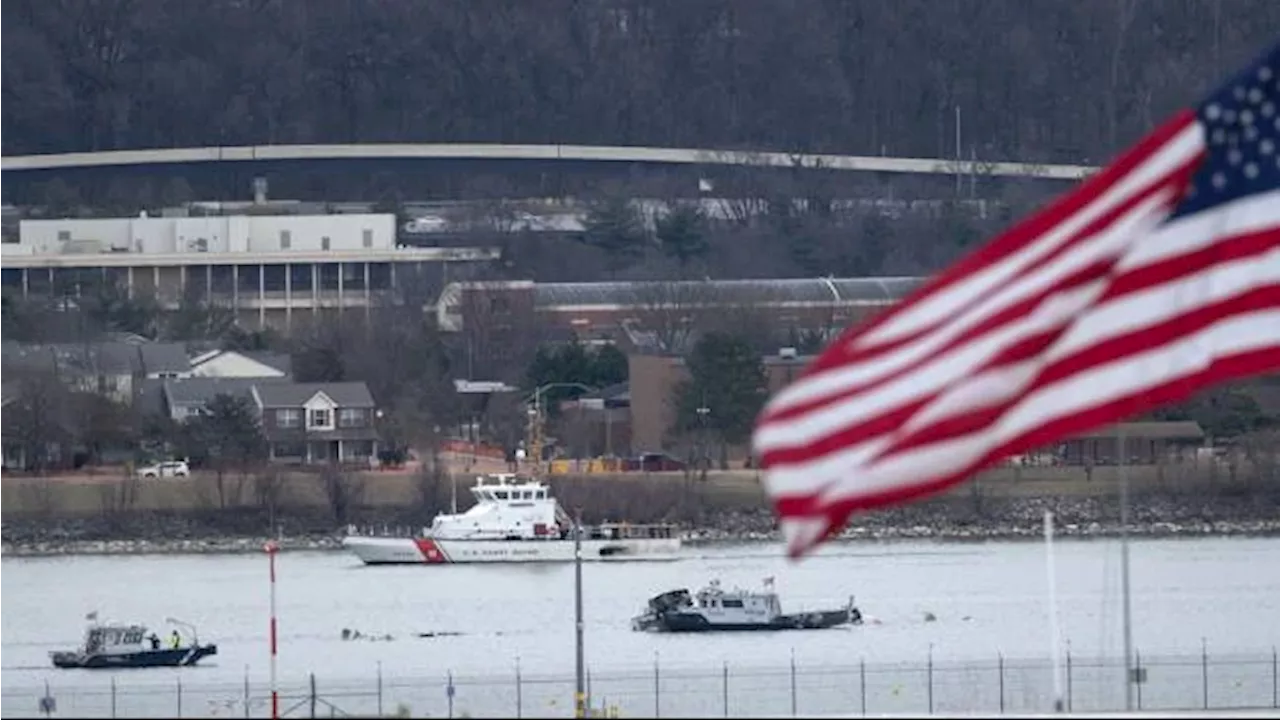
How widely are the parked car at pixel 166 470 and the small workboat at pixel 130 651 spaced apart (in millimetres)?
18143

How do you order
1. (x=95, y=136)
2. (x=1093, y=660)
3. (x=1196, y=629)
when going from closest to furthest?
(x=1093, y=660) → (x=1196, y=629) → (x=95, y=136)

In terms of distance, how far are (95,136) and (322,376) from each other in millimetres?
26862

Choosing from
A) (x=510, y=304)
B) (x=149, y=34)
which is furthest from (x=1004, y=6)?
(x=510, y=304)

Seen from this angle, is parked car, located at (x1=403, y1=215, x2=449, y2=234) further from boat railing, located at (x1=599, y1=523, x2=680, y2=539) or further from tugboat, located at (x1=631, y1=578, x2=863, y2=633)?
tugboat, located at (x1=631, y1=578, x2=863, y2=633)

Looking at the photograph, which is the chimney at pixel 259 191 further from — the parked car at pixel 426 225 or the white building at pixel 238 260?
the white building at pixel 238 260

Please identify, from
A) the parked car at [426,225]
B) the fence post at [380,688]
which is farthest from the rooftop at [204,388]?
the fence post at [380,688]

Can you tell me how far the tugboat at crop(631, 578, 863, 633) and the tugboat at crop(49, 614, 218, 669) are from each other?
4866 millimetres

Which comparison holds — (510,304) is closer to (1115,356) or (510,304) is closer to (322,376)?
(322,376)

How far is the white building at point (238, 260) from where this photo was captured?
76.7m

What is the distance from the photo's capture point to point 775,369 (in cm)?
6206

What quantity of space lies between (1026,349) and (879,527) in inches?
1797

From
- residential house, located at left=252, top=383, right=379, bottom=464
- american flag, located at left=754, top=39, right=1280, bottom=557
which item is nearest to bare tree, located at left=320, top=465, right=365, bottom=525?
residential house, located at left=252, top=383, right=379, bottom=464

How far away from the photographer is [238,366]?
6694 cm

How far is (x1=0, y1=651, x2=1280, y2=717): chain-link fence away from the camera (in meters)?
30.7
